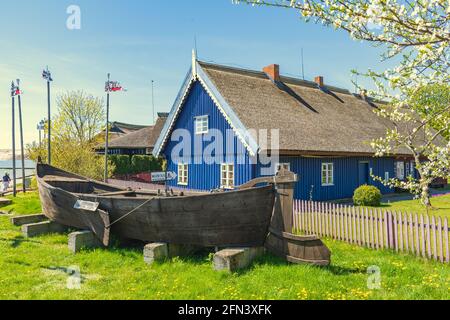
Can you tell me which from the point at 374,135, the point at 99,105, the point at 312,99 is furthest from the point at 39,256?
the point at 99,105

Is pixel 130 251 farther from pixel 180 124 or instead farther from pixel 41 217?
pixel 180 124

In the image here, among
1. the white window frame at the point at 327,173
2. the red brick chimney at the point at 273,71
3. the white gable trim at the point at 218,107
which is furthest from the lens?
the red brick chimney at the point at 273,71

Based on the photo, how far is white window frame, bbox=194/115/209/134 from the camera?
19031mm

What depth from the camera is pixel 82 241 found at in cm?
867

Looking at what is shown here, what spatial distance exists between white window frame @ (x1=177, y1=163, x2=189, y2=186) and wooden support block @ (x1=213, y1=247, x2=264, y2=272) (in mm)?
13753

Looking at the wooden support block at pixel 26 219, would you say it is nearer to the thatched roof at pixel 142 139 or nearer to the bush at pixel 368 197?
the bush at pixel 368 197

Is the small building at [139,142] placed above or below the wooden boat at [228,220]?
above

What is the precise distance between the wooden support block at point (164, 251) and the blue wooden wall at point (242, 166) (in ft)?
29.0

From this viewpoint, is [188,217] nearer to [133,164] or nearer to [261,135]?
[261,135]

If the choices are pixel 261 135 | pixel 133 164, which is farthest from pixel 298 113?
pixel 133 164

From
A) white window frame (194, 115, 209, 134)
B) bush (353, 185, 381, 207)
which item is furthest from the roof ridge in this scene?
bush (353, 185, 381, 207)

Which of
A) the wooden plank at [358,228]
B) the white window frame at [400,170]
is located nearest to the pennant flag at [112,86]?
the wooden plank at [358,228]

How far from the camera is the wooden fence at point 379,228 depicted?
7.66 m

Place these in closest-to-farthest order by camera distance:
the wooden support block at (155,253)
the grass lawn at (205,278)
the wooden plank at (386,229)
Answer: the grass lawn at (205,278), the wooden support block at (155,253), the wooden plank at (386,229)
